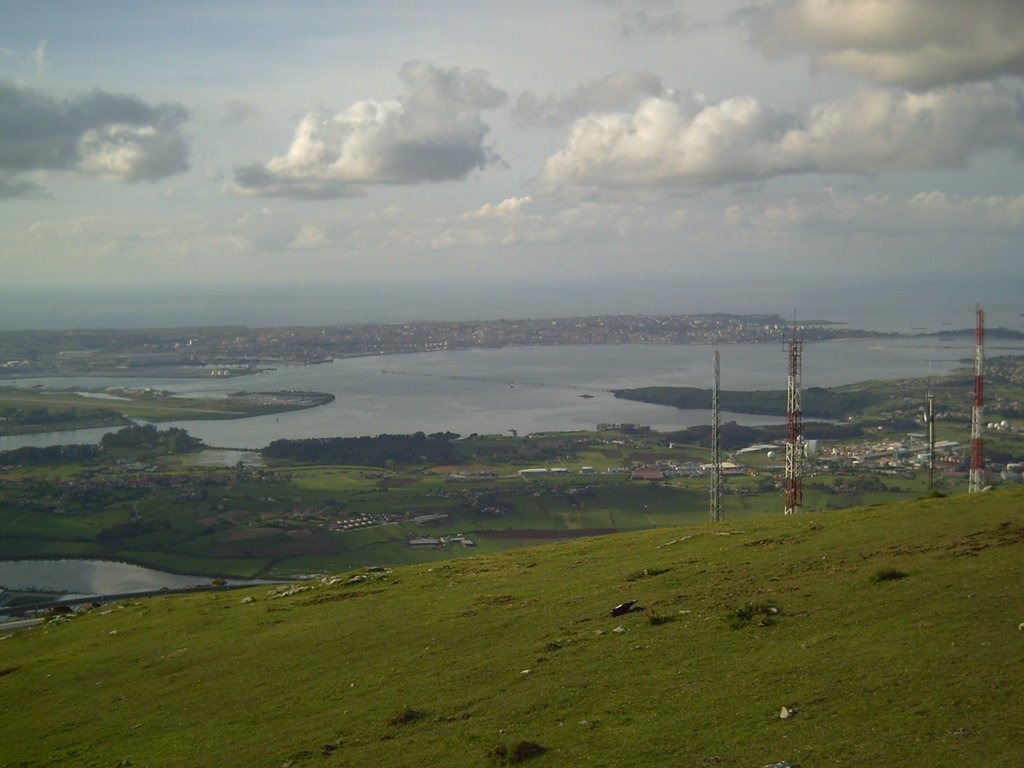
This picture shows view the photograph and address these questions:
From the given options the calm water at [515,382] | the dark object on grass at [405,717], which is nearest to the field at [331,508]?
the calm water at [515,382]

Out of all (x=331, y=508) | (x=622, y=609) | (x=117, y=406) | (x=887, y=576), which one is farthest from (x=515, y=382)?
(x=887, y=576)

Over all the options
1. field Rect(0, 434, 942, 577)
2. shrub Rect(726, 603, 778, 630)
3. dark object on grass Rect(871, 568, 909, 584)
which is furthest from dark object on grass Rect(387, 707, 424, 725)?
field Rect(0, 434, 942, 577)

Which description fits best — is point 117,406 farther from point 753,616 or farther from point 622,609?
point 753,616

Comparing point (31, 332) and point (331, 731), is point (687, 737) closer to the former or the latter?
point (331, 731)

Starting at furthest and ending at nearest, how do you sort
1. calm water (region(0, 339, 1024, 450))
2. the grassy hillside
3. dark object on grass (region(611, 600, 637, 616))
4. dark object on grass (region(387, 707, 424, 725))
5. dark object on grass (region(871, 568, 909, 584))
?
calm water (region(0, 339, 1024, 450))
dark object on grass (region(611, 600, 637, 616))
dark object on grass (region(871, 568, 909, 584))
dark object on grass (region(387, 707, 424, 725))
the grassy hillside

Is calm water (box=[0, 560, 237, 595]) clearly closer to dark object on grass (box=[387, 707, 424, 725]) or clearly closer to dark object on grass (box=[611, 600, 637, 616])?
dark object on grass (box=[611, 600, 637, 616])

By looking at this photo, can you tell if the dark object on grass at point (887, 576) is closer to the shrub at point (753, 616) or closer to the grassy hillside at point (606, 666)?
the grassy hillside at point (606, 666)
